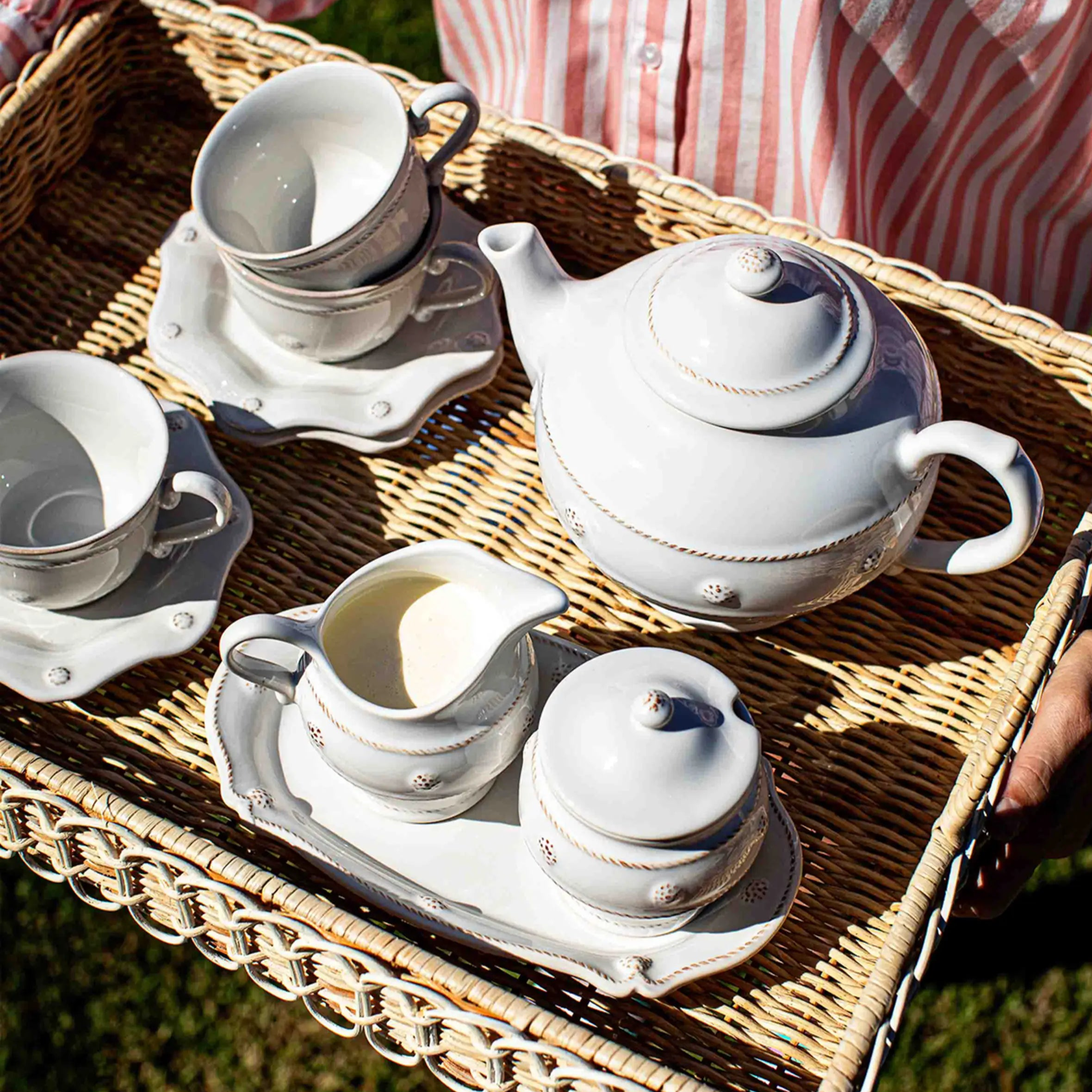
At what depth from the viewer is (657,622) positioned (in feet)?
3.06

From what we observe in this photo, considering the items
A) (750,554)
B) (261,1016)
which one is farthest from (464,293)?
(261,1016)

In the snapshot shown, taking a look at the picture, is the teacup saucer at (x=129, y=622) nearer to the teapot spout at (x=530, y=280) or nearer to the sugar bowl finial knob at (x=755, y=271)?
the teapot spout at (x=530, y=280)

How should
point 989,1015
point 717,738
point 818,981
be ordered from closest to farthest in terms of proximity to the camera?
point 717,738, point 818,981, point 989,1015

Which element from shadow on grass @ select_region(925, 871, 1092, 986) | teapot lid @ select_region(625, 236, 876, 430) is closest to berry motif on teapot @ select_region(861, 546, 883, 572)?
teapot lid @ select_region(625, 236, 876, 430)

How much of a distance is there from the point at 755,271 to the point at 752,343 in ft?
0.13

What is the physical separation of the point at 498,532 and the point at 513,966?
334mm

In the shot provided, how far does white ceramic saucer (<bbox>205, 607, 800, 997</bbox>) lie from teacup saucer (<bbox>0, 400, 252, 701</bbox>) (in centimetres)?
6

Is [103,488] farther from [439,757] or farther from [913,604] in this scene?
[913,604]

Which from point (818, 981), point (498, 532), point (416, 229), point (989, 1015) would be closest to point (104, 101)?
point (416, 229)

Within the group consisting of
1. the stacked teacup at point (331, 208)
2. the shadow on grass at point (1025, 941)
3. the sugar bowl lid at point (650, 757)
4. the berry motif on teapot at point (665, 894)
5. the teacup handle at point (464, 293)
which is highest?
the stacked teacup at point (331, 208)

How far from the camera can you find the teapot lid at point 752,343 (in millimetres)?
700

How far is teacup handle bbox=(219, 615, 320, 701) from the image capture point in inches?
28.0

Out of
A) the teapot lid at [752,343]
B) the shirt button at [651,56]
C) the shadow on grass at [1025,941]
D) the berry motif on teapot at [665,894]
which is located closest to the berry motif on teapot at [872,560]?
the teapot lid at [752,343]

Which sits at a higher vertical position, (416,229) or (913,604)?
(416,229)
